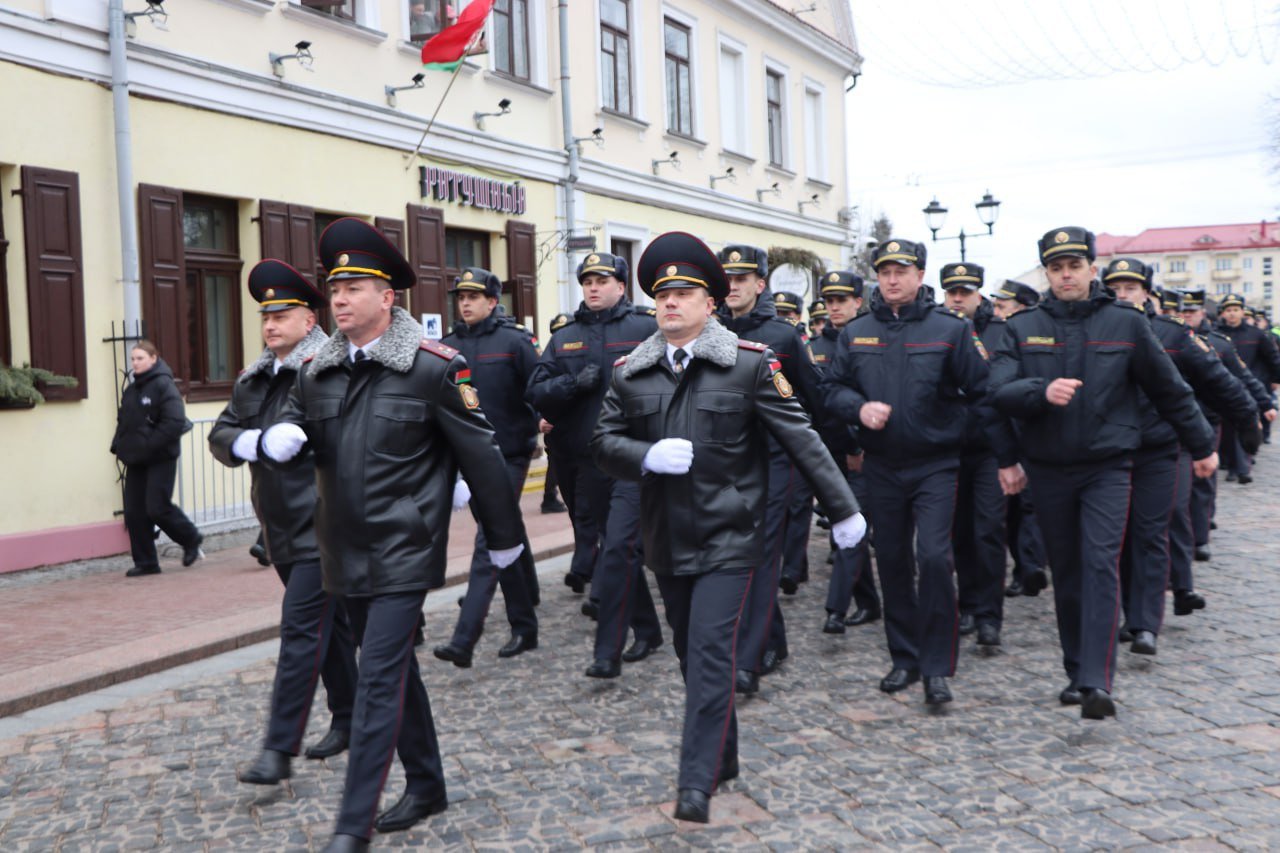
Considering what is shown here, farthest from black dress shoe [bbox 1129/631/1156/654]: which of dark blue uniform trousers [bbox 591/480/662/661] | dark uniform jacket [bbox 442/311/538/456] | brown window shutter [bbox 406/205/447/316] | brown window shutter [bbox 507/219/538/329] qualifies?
brown window shutter [bbox 507/219/538/329]

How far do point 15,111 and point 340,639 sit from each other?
7.61 m

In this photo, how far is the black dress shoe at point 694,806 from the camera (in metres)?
4.25

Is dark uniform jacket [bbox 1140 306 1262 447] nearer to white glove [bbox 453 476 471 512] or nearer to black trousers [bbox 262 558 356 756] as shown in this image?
white glove [bbox 453 476 471 512]

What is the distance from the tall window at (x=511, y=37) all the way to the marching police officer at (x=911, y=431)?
12147 mm

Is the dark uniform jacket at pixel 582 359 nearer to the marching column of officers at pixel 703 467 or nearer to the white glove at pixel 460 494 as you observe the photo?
the marching column of officers at pixel 703 467

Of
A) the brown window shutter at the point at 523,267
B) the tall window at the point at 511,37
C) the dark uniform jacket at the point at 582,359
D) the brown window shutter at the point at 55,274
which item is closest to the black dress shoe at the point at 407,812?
the dark uniform jacket at the point at 582,359

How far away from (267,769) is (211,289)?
916 centimetres

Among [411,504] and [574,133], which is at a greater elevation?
[574,133]

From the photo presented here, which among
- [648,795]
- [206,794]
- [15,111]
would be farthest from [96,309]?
[648,795]

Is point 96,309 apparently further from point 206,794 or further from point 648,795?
point 648,795

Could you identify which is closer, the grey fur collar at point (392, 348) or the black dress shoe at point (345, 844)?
the black dress shoe at point (345, 844)

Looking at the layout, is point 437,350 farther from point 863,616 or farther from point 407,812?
point 863,616

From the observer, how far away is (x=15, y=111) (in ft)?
35.1

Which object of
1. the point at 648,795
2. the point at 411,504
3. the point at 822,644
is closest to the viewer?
the point at 411,504
